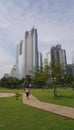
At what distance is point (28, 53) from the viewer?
4432 inches

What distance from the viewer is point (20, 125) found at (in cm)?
936

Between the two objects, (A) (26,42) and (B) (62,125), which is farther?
(A) (26,42)

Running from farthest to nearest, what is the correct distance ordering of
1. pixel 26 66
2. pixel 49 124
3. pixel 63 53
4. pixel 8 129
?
pixel 26 66, pixel 63 53, pixel 49 124, pixel 8 129

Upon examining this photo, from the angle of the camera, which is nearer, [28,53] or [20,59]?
[28,53]

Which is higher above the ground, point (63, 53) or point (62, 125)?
point (63, 53)

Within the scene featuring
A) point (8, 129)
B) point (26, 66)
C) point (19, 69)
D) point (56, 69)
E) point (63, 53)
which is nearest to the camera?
point (8, 129)

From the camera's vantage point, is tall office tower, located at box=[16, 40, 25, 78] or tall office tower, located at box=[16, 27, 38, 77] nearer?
tall office tower, located at box=[16, 27, 38, 77]

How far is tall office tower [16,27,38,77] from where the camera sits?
109312 millimetres

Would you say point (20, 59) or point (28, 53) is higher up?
point (28, 53)

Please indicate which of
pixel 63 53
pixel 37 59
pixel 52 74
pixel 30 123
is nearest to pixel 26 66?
pixel 37 59

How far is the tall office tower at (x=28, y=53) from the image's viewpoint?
359 feet

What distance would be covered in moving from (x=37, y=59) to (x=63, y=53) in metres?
14.3

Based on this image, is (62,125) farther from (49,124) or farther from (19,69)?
(19,69)

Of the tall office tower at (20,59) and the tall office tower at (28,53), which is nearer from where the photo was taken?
the tall office tower at (28,53)
